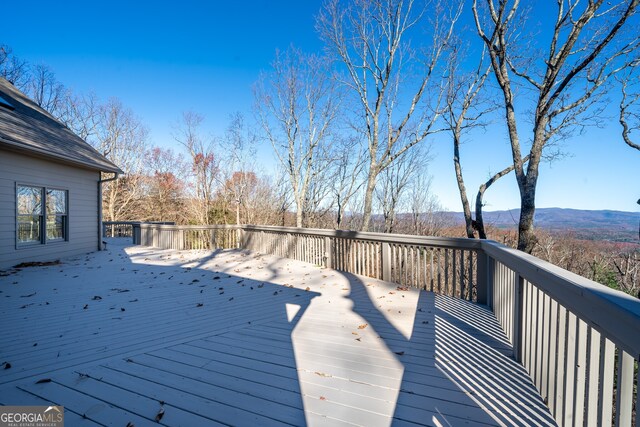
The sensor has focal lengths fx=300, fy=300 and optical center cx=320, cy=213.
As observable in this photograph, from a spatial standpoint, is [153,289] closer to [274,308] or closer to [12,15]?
[274,308]

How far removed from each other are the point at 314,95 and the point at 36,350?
13.2 metres

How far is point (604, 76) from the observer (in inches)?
285

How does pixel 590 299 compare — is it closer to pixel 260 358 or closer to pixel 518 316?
pixel 518 316

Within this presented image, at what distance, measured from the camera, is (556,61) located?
6.33 meters

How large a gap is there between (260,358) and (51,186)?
27.0ft

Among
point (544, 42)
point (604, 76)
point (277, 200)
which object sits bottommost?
point (277, 200)

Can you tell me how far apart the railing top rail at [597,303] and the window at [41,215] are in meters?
9.42

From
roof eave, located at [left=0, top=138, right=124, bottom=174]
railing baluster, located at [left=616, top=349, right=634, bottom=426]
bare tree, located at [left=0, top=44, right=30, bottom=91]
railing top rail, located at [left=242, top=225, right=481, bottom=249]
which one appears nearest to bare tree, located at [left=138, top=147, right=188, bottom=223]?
bare tree, located at [left=0, top=44, right=30, bottom=91]

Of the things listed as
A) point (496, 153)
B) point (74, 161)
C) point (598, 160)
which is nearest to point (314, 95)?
point (496, 153)

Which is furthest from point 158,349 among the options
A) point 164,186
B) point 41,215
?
point 164,186

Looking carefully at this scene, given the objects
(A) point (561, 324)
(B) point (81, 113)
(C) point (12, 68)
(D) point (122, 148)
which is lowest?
(A) point (561, 324)

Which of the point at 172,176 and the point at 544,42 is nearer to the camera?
the point at 544,42

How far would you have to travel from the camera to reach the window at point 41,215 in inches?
270

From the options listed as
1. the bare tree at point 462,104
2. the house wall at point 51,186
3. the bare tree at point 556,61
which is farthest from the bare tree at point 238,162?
the bare tree at point 556,61
